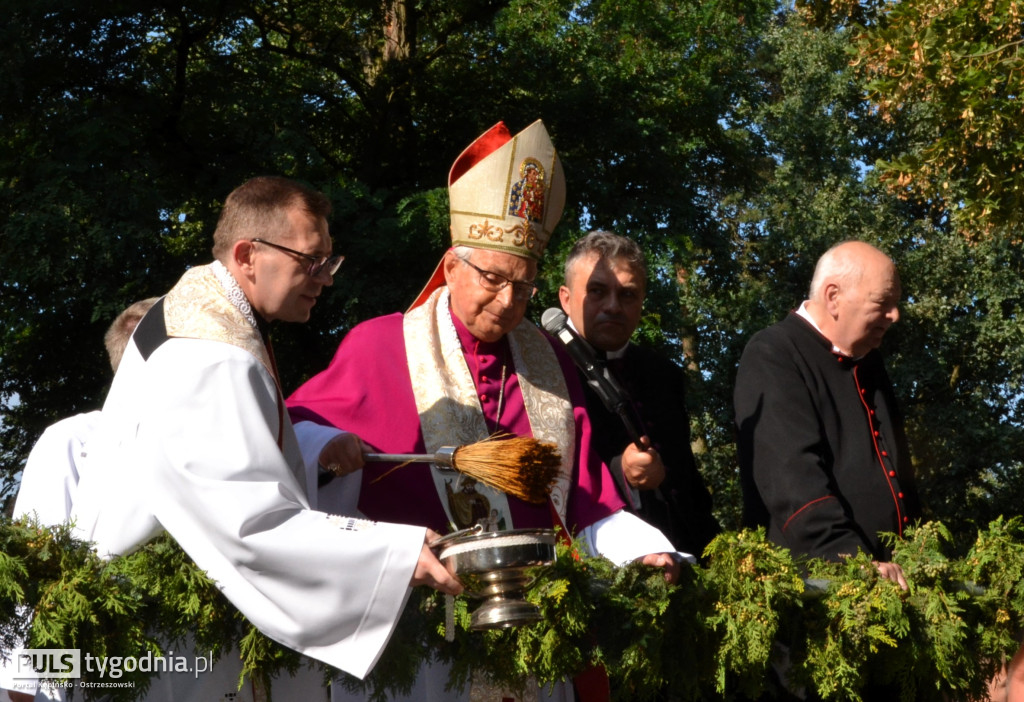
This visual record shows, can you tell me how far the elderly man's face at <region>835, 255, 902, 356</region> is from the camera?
209 inches

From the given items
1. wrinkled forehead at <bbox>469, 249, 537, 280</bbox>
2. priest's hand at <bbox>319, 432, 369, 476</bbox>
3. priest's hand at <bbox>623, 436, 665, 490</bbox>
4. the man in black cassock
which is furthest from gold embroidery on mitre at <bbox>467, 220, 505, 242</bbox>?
priest's hand at <bbox>319, 432, 369, 476</bbox>

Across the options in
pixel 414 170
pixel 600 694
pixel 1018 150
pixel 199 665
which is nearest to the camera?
pixel 199 665

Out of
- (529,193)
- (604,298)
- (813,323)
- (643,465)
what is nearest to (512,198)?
(529,193)

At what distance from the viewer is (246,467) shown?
11.3 feet

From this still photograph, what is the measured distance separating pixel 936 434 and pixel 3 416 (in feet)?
33.2

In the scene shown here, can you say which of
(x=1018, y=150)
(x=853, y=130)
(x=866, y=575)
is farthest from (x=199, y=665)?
(x=853, y=130)

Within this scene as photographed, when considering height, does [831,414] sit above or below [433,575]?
above

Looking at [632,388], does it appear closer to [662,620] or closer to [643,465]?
[643,465]

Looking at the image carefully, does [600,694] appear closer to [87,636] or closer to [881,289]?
[87,636]

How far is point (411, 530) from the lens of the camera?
11.2 feet

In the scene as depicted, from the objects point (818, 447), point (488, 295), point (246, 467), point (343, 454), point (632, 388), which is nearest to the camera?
point (246, 467)

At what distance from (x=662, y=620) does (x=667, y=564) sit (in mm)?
188

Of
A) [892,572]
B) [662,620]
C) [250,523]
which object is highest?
[250,523]

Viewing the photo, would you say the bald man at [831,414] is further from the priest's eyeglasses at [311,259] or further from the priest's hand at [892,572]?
the priest's eyeglasses at [311,259]
